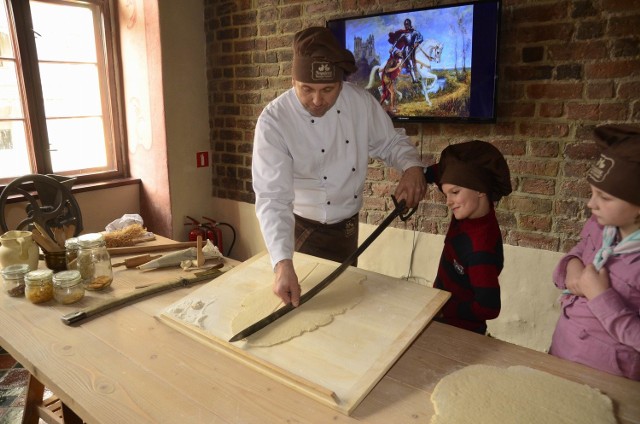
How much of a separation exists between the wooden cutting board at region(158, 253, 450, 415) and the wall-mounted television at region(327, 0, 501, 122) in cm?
127

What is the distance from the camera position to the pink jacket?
39.7 inches

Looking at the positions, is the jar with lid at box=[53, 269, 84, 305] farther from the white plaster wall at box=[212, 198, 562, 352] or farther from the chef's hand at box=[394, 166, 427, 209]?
the white plaster wall at box=[212, 198, 562, 352]

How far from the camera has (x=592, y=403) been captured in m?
0.86

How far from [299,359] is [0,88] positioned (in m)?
2.92

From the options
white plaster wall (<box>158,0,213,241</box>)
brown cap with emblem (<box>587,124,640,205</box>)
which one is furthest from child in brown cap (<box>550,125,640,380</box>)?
white plaster wall (<box>158,0,213,241</box>)

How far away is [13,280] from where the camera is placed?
4.57 ft

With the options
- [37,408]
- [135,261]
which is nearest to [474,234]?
[135,261]

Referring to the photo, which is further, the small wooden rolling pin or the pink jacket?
the small wooden rolling pin

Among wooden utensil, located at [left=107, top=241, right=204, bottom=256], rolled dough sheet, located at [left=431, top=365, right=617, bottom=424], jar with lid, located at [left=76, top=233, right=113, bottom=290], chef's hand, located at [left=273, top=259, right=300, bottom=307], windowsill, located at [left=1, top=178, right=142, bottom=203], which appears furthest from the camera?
windowsill, located at [left=1, top=178, right=142, bottom=203]

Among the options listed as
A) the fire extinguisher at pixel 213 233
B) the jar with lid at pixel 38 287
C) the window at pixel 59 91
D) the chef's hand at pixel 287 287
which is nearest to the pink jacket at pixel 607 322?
the chef's hand at pixel 287 287

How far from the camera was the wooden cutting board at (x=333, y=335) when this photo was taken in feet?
3.09

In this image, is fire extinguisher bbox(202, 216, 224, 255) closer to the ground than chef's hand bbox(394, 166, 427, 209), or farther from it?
closer to the ground

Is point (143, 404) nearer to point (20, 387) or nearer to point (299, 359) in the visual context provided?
point (299, 359)

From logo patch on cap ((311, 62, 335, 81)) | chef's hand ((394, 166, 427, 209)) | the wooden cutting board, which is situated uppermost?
logo patch on cap ((311, 62, 335, 81))
